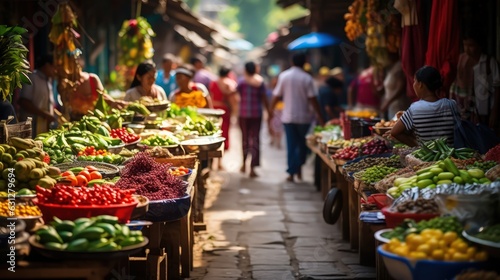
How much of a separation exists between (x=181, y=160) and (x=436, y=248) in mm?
4097

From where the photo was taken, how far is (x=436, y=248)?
208 inches

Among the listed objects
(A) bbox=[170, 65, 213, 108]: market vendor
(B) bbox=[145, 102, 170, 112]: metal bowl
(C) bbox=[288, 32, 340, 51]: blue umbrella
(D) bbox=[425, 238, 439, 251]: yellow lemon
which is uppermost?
(C) bbox=[288, 32, 340, 51]: blue umbrella

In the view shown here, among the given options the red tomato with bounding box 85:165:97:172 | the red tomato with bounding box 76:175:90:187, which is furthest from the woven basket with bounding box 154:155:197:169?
the red tomato with bounding box 76:175:90:187

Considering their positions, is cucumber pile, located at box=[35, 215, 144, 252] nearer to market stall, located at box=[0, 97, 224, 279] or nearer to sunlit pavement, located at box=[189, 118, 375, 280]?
market stall, located at box=[0, 97, 224, 279]

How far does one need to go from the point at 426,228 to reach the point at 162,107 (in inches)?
266

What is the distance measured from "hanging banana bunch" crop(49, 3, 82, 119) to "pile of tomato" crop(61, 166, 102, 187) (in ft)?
16.3

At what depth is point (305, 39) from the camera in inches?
781

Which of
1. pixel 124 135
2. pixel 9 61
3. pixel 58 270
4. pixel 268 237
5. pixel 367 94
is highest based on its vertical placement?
pixel 9 61

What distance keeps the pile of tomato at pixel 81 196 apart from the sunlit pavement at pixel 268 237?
2679mm

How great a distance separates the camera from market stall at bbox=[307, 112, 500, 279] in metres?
5.27

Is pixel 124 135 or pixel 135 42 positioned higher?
A: pixel 135 42

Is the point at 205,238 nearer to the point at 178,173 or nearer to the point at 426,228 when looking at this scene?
the point at 178,173

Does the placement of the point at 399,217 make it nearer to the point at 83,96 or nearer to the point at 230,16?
the point at 83,96

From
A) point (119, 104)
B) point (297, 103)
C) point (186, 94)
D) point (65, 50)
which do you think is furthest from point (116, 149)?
point (297, 103)
